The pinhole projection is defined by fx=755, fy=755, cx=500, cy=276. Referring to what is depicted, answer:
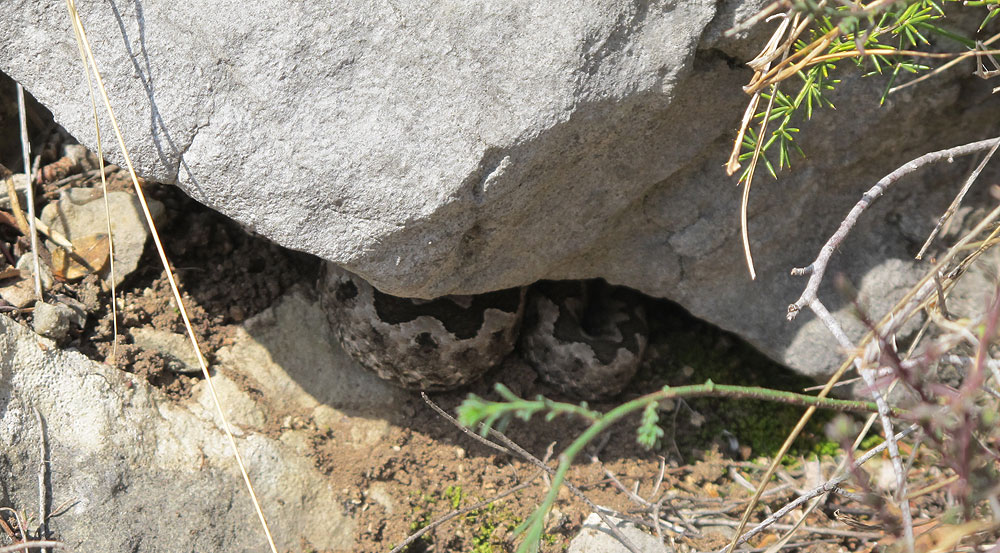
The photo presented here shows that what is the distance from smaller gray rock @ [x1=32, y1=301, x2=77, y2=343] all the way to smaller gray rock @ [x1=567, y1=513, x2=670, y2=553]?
223 cm

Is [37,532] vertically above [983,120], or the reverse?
[37,532]

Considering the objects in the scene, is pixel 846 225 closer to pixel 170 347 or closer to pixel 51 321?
pixel 170 347

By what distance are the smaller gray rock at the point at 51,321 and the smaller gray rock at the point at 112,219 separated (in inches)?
12.4

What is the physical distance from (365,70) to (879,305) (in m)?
2.55

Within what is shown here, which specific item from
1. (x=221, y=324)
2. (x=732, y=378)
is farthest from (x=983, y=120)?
(x=221, y=324)

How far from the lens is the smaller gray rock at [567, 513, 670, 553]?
3062 millimetres

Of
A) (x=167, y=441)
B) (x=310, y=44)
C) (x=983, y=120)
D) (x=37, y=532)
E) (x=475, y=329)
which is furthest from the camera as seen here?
(x=475, y=329)

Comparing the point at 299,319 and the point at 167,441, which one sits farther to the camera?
the point at 299,319

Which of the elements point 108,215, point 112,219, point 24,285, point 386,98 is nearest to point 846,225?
point 386,98

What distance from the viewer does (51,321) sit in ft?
9.75

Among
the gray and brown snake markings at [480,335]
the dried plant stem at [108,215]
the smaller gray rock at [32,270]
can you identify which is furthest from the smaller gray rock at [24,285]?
the gray and brown snake markings at [480,335]

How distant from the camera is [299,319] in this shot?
371cm

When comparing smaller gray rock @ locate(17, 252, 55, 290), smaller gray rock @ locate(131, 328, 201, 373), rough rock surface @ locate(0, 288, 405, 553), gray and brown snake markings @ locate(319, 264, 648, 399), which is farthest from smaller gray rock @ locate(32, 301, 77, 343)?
gray and brown snake markings @ locate(319, 264, 648, 399)

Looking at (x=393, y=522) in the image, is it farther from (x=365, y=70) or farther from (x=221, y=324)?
(x=365, y=70)
